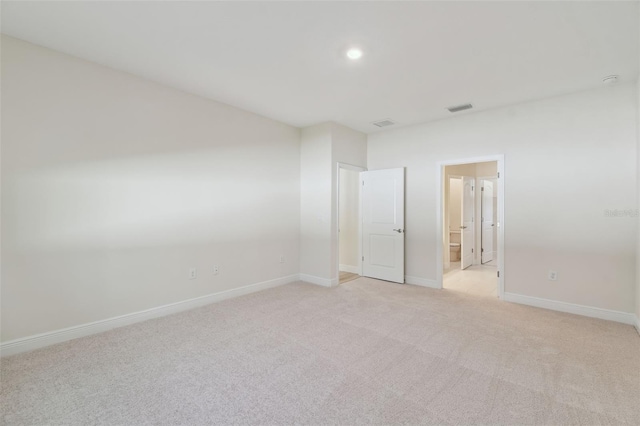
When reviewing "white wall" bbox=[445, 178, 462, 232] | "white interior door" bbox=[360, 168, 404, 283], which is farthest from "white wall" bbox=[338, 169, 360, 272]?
"white wall" bbox=[445, 178, 462, 232]

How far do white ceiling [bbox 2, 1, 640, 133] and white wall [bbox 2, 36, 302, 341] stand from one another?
1.03 feet

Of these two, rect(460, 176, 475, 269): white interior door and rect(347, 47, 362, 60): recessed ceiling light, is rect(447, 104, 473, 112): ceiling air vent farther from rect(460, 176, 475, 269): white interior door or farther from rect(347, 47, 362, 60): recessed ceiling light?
rect(460, 176, 475, 269): white interior door

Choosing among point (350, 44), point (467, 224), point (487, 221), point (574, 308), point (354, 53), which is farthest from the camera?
point (487, 221)

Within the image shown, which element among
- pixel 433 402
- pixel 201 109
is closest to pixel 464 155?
pixel 433 402

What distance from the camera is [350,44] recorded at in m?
2.48

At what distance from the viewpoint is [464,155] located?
429cm

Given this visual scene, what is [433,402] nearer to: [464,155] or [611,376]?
[611,376]

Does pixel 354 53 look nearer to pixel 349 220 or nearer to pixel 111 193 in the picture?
pixel 111 193

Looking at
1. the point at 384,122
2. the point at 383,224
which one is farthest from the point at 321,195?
the point at 384,122

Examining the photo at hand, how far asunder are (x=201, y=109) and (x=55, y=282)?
7.95 feet

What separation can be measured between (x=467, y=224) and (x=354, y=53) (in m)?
4.98

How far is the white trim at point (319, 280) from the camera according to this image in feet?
15.1

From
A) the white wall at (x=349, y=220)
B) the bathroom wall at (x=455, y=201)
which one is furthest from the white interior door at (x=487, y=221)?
the white wall at (x=349, y=220)

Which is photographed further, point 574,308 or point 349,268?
point 349,268
